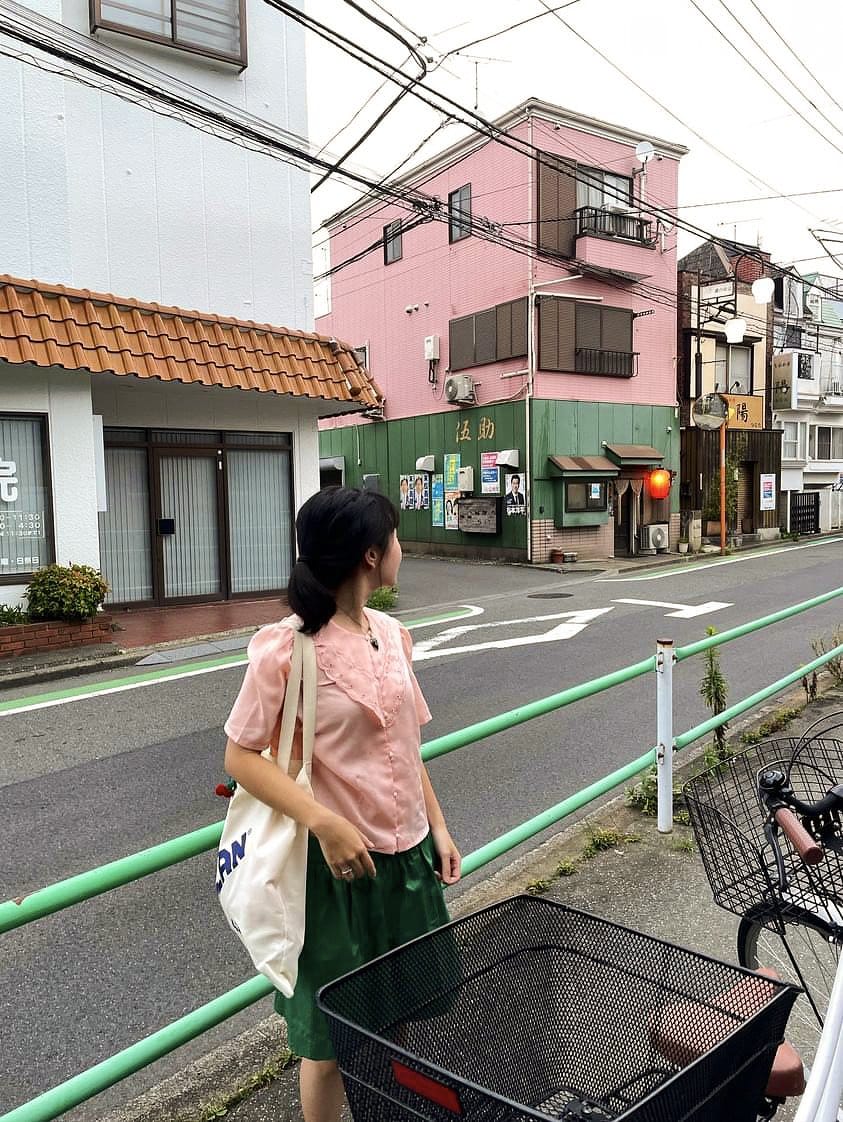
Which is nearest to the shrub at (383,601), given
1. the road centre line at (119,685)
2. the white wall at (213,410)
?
the white wall at (213,410)

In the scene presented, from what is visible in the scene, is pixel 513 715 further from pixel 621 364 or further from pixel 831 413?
pixel 831 413

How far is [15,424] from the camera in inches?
407

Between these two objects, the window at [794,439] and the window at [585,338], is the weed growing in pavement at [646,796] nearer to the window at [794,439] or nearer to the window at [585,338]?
the window at [585,338]

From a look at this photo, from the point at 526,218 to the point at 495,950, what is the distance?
2097cm

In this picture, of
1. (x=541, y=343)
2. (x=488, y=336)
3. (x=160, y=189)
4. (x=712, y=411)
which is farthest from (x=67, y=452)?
(x=712, y=411)

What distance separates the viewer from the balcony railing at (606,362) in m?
21.2

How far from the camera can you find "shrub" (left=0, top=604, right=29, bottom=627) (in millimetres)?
9594

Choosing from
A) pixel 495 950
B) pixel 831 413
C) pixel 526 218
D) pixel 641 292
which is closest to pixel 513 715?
pixel 495 950

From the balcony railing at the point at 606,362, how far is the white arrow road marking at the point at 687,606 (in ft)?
31.6

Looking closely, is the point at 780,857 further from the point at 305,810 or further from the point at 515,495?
the point at 515,495

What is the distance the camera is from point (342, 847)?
1.76 metres

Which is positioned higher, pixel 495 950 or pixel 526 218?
pixel 526 218

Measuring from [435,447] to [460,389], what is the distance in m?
2.33

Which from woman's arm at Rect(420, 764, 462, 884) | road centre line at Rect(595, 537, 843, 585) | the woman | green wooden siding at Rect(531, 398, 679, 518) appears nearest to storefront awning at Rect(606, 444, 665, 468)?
green wooden siding at Rect(531, 398, 679, 518)
